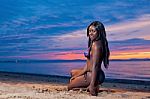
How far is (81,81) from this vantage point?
11664mm

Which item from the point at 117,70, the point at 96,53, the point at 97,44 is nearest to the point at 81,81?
the point at 96,53

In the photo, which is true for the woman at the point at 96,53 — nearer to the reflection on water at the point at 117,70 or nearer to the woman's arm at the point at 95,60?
the woman's arm at the point at 95,60

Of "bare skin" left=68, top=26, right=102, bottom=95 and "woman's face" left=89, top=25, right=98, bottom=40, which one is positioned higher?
"woman's face" left=89, top=25, right=98, bottom=40

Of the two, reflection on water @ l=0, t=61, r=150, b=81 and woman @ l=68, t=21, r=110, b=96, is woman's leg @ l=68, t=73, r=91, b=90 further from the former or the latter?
reflection on water @ l=0, t=61, r=150, b=81

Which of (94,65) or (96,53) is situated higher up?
(96,53)

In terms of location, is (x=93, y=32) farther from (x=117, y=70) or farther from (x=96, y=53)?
(x=117, y=70)

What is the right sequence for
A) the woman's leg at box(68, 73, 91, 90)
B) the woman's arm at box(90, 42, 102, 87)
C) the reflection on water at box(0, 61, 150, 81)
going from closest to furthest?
1. the woman's arm at box(90, 42, 102, 87)
2. the woman's leg at box(68, 73, 91, 90)
3. the reflection on water at box(0, 61, 150, 81)

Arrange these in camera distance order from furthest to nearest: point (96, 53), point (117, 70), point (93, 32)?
1. point (117, 70)
2. point (93, 32)
3. point (96, 53)

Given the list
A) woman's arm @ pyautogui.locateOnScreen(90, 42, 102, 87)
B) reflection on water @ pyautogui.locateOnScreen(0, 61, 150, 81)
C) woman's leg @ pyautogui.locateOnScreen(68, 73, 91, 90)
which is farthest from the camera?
reflection on water @ pyautogui.locateOnScreen(0, 61, 150, 81)

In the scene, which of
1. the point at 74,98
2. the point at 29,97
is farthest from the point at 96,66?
the point at 29,97

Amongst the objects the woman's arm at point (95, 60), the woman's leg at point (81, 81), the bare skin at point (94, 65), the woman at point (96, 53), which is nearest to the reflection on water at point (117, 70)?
the woman's leg at point (81, 81)

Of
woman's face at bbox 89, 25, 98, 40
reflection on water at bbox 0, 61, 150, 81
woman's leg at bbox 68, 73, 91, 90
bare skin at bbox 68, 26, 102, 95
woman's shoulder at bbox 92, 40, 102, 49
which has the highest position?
woman's face at bbox 89, 25, 98, 40

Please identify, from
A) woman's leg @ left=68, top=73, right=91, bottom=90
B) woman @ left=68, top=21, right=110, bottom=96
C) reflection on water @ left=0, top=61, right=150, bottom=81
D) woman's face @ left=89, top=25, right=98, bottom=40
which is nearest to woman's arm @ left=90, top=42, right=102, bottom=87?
woman @ left=68, top=21, right=110, bottom=96

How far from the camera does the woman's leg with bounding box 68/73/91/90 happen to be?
37.4ft
